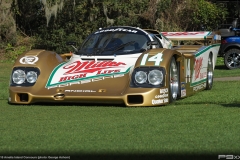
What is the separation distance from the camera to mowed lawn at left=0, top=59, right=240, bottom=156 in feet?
20.5

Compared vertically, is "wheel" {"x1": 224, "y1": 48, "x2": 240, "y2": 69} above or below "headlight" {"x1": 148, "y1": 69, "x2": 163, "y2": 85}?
below

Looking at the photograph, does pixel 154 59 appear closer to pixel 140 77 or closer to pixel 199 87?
pixel 140 77

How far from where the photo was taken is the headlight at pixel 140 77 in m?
9.91

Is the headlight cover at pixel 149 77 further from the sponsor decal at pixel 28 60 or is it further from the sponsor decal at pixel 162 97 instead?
the sponsor decal at pixel 28 60

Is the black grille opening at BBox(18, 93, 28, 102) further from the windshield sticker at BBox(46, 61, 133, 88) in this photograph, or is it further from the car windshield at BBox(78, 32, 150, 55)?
the car windshield at BBox(78, 32, 150, 55)

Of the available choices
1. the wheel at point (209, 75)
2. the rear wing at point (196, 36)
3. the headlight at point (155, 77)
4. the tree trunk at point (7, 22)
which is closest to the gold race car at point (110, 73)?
the headlight at point (155, 77)

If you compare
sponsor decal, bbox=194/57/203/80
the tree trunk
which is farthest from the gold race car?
the tree trunk

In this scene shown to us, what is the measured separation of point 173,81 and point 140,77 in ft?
3.21

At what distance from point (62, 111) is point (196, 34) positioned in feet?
20.2

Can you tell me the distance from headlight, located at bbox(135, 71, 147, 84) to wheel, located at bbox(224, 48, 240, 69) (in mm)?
12457

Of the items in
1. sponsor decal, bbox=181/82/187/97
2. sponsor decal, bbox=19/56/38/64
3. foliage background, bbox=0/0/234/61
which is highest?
sponsor decal, bbox=19/56/38/64

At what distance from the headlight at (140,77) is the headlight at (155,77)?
0.27 feet

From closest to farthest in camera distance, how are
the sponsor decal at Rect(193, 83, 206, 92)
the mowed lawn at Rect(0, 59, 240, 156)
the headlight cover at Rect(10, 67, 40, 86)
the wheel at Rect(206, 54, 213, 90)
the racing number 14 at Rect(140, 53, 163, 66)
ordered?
the mowed lawn at Rect(0, 59, 240, 156)
the racing number 14 at Rect(140, 53, 163, 66)
the headlight cover at Rect(10, 67, 40, 86)
the sponsor decal at Rect(193, 83, 206, 92)
the wheel at Rect(206, 54, 213, 90)

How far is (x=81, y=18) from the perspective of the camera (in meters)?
27.6
